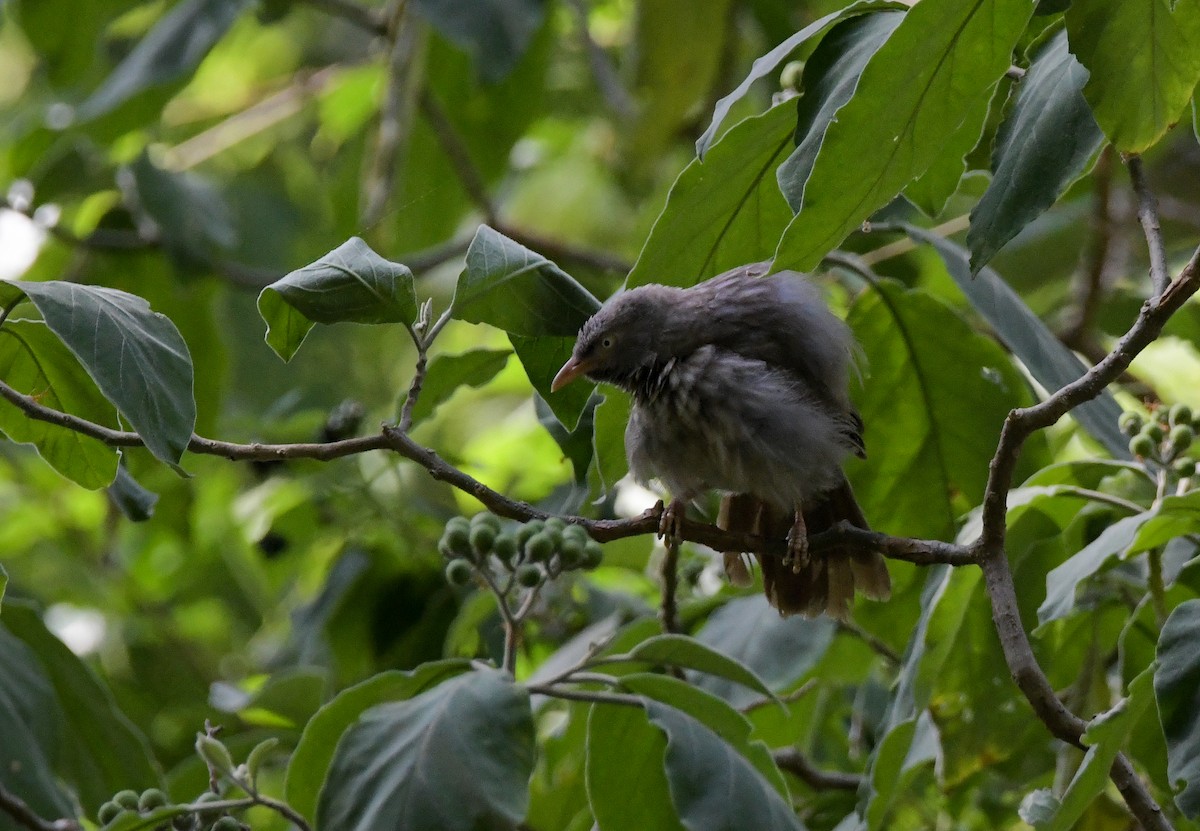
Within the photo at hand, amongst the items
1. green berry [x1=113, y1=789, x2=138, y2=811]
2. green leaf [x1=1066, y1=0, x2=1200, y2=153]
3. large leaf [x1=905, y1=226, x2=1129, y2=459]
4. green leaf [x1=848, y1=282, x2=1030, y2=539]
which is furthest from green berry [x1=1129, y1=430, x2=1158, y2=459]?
green berry [x1=113, y1=789, x2=138, y2=811]

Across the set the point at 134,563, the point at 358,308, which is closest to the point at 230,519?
the point at 134,563

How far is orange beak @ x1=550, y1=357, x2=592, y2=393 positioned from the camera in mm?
2949

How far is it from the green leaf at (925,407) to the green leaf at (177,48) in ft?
9.33

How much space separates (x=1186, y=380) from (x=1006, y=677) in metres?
1.87

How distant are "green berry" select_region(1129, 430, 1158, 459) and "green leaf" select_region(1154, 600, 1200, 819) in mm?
616

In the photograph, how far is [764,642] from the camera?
3.57 meters

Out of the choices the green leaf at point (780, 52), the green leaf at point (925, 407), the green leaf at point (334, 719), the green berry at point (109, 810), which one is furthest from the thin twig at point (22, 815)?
the green leaf at point (925, 407)

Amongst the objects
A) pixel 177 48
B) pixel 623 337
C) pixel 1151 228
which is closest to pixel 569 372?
pixel 623 337

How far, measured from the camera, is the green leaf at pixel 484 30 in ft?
15.8

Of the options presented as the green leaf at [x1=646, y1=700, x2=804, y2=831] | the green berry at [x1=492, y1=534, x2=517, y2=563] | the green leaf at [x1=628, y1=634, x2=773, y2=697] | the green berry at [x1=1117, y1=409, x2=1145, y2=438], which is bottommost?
the green leaf at [x1=646, y1=700, x2=804, y2=831]

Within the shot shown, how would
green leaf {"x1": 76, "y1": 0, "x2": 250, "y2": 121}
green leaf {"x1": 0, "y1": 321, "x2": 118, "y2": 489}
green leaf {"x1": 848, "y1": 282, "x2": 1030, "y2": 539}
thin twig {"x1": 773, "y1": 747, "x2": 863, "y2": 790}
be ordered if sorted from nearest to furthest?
green leaf {"x1": 0, "y1": 321, "x2": 118, "y2": 489} < green leaf {"x1": 848, "y1": 282, "x2": 1030, "y2": 539} < thin twig {"x1": 773, "y1": 747, "x2": 863, "y2": 790} < green leaf {"x1": 76, "y1": 0, "x2": 250, "y2": 121}

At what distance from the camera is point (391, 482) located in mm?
5379

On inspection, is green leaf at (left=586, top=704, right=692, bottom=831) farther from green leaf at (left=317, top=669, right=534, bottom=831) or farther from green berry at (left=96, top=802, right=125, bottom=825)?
green berry at (left=96, top=802, right=125, bottom=825)

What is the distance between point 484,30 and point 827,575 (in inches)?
96.8
